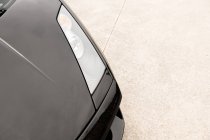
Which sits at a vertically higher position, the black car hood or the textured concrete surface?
the black car hood

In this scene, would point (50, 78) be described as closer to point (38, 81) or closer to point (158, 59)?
point (38, 81)

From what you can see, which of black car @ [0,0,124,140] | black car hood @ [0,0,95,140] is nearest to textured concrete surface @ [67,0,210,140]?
black car @ [0,0,124,140]

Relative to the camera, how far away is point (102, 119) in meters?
1.28

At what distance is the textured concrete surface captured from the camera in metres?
2.00

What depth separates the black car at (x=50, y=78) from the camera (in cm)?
113

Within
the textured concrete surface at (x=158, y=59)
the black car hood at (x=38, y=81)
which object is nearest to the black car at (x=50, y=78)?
the black car hood at (x=38, y=81)

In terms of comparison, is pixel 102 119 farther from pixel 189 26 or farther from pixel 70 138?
pixel 189 26

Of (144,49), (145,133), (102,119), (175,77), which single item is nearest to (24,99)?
(102,119)

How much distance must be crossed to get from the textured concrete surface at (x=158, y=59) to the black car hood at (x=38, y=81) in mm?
823

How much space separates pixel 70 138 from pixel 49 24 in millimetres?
574

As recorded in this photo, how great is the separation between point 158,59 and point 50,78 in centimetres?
145

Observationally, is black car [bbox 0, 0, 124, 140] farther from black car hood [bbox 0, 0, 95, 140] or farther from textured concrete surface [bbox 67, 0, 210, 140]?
textured concrete surface [bbox 67, 0, 210, 140]

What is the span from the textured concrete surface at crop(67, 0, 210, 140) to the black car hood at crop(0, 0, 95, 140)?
2.70 feet

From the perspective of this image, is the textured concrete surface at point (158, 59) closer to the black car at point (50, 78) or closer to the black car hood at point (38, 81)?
the black car at point (50, 78)
